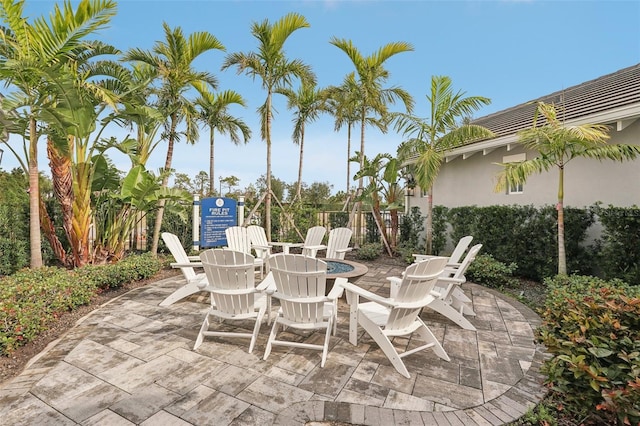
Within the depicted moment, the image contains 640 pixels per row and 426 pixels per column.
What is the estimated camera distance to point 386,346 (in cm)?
305

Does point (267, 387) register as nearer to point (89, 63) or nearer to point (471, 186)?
point (89, 63)

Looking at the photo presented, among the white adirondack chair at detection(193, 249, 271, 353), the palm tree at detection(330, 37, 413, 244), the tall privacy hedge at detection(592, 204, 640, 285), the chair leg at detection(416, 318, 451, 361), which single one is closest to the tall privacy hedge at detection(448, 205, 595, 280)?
the tall privacy hedge at detection(592, 204, 640, 285)

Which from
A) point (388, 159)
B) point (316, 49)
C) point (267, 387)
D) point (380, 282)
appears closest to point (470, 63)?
point (388, 159)

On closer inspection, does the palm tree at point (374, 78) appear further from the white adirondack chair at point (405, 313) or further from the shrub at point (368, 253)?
the white adirondack chair at point (405, 313)

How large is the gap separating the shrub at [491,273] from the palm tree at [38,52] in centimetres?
834

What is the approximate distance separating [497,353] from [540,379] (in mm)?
550

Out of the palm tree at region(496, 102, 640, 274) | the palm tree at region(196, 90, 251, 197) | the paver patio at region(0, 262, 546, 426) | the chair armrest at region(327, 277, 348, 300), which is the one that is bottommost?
the paver patio at region(0, 262, 546, 426)

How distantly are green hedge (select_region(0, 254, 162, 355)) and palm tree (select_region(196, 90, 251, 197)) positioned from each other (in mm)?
5837

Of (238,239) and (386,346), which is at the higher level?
(238,239)

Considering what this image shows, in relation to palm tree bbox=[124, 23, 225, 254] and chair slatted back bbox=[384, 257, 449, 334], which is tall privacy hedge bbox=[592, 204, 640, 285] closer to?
chair slatted back bbox=[384, 257, 449, 334]

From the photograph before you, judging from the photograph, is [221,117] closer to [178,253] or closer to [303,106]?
[303,106]

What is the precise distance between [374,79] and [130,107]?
21.2 feet

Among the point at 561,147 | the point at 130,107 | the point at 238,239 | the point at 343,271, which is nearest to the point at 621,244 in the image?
the point at 561,147

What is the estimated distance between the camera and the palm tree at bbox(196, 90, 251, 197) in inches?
388
